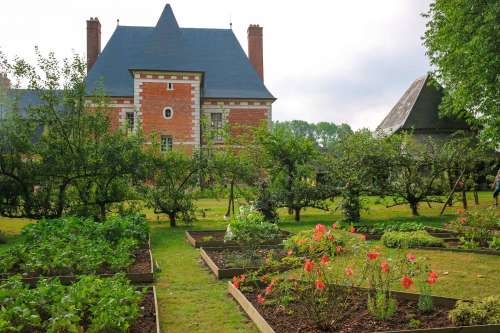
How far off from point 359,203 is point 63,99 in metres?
9.51

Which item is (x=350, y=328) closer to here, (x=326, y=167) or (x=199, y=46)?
(x=326, y=167)

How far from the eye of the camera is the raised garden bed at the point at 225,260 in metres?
7.61

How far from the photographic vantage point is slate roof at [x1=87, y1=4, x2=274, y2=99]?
31500 millimetres

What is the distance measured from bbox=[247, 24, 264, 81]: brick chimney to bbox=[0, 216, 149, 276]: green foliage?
31.0 m

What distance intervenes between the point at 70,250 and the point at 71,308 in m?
3.34

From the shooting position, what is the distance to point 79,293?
15.7 feet

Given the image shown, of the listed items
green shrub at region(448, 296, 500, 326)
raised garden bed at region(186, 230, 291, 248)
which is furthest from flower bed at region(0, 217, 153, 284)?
green shrub at region(448, 296, 500, 326)

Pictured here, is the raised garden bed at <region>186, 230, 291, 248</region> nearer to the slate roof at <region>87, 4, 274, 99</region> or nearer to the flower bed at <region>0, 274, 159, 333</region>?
the flower bed at <region>0, 274, 159, 333</region>

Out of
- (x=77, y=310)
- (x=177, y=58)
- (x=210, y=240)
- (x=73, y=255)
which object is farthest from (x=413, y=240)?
(x=177, y=58)

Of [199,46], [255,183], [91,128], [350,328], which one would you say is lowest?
[350,328]

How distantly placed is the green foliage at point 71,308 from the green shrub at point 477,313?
10.3 ft

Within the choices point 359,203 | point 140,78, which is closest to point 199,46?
point 140,78

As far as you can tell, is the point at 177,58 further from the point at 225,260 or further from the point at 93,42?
the point at 225,260

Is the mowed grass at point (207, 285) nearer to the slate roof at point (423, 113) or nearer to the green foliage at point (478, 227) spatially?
the green foliage at point (478, 227)
